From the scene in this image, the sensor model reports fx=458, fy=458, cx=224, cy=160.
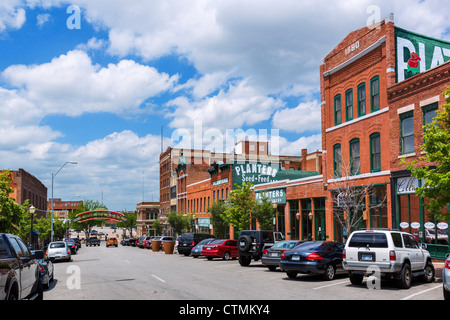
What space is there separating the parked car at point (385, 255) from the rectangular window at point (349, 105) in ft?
51.4

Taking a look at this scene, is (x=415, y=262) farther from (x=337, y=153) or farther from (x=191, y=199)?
(x=191, y=199)

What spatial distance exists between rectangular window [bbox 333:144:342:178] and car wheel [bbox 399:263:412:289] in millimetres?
15957

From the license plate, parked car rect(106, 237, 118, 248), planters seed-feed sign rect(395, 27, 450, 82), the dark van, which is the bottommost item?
parked car rect(106, 237, 118, 248)

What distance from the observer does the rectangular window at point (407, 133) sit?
24.2 metres

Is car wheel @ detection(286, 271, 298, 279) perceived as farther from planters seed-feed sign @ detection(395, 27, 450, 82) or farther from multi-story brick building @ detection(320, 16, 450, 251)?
planters seed-feed sign @ detection(395, 27, 450, 82)

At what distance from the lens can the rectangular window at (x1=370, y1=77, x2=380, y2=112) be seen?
89.2 feet

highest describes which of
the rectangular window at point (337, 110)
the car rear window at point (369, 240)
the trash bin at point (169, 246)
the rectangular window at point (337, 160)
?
the rectangular window at point (337, 110)

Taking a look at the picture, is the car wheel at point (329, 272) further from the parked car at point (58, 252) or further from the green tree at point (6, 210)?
the parked car at point (58, 252)

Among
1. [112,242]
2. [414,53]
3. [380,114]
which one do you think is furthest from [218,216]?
[112,242]

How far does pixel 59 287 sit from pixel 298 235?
946 inches

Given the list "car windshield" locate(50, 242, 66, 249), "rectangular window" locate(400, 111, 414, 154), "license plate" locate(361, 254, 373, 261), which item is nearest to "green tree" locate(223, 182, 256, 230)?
"car windshield" locate(50, 242, 66, 249)

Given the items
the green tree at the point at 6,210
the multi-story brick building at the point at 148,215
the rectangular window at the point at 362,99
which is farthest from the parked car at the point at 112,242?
the rectangular window at the point at 362,99

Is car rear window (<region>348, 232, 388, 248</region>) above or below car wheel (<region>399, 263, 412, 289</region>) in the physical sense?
above

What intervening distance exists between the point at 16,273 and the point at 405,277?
11112 millimetres
